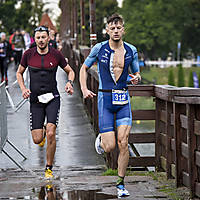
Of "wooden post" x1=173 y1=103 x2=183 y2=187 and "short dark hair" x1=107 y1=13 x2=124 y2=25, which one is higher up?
"short dark hair" x1=107 y1=13 x2=124 y2=25

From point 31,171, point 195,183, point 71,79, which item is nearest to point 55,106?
point 71,79

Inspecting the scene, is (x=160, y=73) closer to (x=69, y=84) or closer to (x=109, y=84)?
(x=69, y=84)

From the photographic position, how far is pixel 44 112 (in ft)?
31.0

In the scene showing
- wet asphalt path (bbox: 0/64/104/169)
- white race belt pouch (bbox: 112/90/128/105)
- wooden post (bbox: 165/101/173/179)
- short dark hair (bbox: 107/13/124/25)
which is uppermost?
short dark hair (bbox: 107/13/124/25)

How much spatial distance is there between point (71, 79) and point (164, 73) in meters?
108

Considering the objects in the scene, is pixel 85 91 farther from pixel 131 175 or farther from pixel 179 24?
pixel 179 24

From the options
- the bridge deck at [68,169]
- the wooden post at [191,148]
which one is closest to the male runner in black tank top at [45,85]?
the bridge deck at [68,169]

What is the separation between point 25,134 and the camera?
13.8m

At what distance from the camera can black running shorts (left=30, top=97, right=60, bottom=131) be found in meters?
9.27

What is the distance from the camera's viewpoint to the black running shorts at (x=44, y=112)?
365 inches

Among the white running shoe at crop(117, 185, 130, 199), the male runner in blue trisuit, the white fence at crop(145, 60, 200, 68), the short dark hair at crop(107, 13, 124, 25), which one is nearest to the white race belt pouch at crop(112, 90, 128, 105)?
the male runner in blue trisuit

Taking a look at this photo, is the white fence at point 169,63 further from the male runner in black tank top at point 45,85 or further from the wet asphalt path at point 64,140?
the male runner in black tank top at point 45,85

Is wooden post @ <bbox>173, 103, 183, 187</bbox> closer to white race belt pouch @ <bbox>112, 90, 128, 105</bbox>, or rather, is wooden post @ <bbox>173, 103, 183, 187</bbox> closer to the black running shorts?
white race belt pouch @ <bbox>112, 90, 128, 105</bbox>

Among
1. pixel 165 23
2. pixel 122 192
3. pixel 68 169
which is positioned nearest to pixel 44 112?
pixel 68 169
